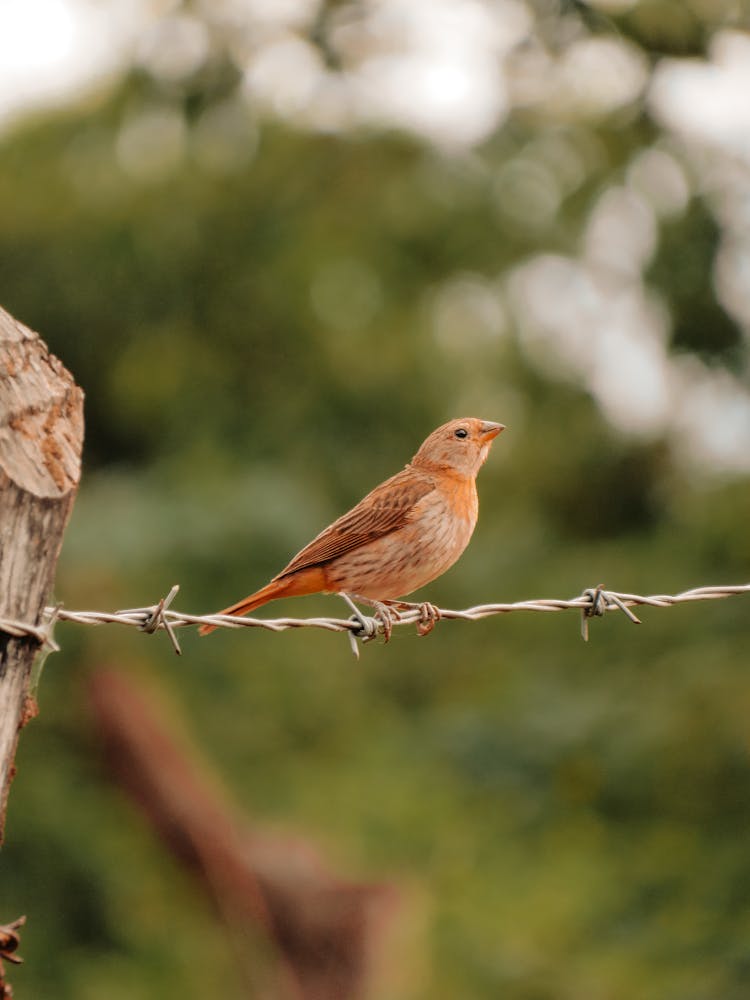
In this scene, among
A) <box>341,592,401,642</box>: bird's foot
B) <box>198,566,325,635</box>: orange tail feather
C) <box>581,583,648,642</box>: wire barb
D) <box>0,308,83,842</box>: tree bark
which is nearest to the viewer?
<box>0,308,83,842</box>: tree bark

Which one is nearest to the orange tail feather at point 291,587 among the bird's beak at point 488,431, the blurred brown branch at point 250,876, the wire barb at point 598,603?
the bird's beak at point 488,431

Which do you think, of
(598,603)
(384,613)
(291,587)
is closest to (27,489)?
(598,603)

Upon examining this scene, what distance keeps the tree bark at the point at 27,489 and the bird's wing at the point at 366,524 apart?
2376 millimetres

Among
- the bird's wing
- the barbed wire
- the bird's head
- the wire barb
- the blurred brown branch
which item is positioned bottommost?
the blurred brown branch

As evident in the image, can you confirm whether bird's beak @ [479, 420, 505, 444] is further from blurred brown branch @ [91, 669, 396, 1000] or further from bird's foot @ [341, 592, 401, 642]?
blurred brown branch @ [91, 669, 396, 1000]

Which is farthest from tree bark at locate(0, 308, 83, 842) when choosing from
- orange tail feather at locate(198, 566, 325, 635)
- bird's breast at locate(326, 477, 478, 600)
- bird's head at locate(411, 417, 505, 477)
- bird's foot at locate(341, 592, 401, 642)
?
bird's head at locate(411, 417, 505, 477)

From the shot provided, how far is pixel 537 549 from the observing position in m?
11.8

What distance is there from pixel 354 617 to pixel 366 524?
1060 millimetres

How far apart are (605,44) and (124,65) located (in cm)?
445

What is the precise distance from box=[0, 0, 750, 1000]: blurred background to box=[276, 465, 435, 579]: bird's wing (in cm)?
258

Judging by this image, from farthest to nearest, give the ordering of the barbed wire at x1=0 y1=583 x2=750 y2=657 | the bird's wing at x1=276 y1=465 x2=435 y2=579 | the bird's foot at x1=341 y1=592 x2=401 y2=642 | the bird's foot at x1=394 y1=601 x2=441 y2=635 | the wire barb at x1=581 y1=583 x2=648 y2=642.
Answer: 1. the bird's wing at x1=276 y1=465 x2=435 y2=579
2. the bird's foot at x1=394 y1=601 x2=441 y2=635
3. the bird's foot at x1=341 y1=592 x2=401 y2=642
4. the wire barb at x1=581 y1=583 x2=648 y2=642
5. the barbed wire at x1=0 y1=583 x2=750 y2=657

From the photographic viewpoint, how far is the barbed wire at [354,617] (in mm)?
2746

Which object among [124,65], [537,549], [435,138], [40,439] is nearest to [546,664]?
[537,549]

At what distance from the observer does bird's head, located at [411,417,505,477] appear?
5574mm
